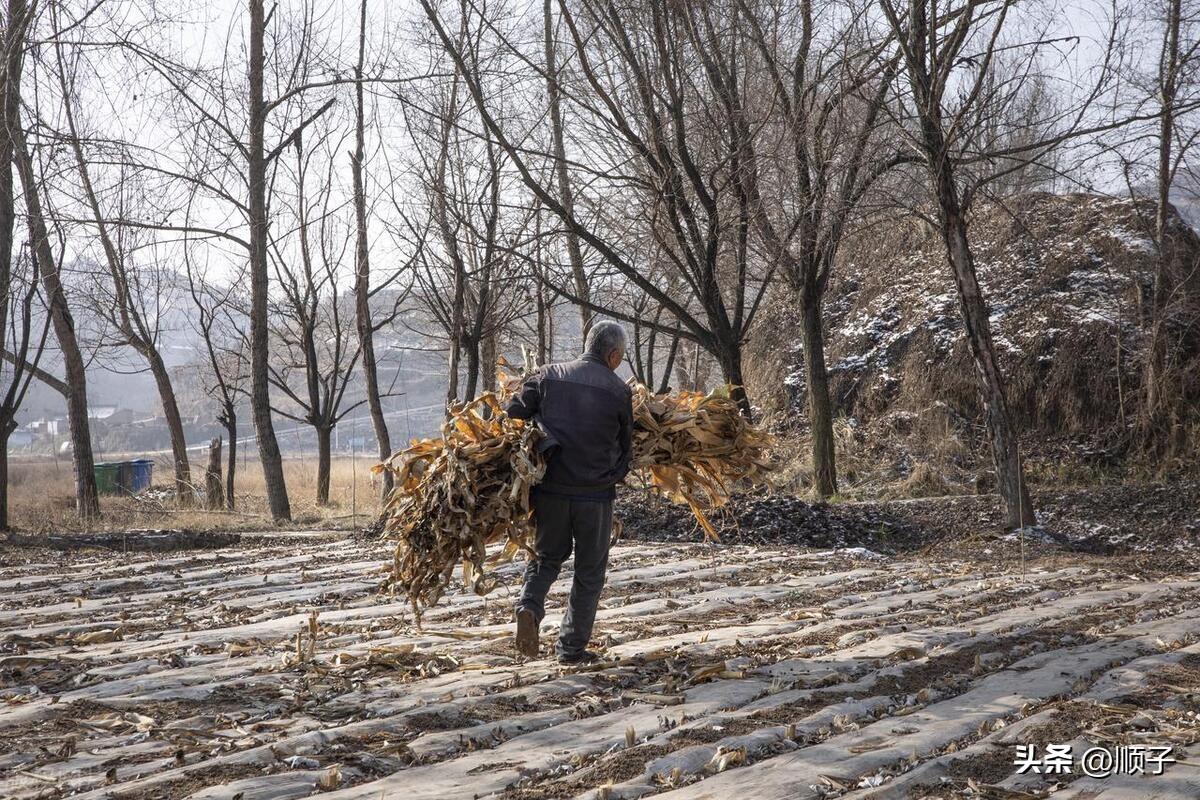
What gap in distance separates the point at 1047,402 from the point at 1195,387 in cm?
198

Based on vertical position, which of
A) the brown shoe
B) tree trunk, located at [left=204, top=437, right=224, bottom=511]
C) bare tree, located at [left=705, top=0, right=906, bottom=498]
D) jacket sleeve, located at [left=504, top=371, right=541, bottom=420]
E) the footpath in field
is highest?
bare tree, located at [left=705, top=0, right=906, bottom=498]

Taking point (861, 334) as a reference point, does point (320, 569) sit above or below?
below

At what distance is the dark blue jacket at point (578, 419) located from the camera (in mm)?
5840

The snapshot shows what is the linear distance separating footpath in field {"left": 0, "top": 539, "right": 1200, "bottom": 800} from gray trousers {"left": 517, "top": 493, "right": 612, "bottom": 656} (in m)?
0.38

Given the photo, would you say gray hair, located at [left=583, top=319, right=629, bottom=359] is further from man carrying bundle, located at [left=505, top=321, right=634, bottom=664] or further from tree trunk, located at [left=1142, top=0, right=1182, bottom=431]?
tree trunk, located at [left=1142, top=0, right=1182, bottom=431]

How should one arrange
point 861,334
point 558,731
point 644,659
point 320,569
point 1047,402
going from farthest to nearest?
point 861,334, point 1047,402, point 320,569, point 644,659, point 558,731

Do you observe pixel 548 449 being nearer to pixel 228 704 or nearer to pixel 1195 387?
pixel 228 704

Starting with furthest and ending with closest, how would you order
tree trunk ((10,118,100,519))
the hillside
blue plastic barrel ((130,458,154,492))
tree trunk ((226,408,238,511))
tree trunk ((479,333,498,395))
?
blue plastic barrel ((130,458,154,492)) < tree trunk ((479,333,498,395)) < tree trunk ((226,408,238,511)) < the hillside < tree trunk ((10,118,100,519))

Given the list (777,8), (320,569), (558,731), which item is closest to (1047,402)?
(777,8)

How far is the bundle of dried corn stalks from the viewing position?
5902mm

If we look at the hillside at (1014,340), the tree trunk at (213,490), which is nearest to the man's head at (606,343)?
the hillside at (1014,340)

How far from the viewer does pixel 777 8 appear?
13266 millimetres

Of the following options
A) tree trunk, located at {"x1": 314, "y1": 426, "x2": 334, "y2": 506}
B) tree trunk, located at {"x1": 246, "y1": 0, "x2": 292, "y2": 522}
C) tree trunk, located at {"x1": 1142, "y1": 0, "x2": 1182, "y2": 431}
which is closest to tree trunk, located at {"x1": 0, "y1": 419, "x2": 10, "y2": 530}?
tree trunk, located at {"x1": 246, "y1": 0, "x2": 292, "y2": 522}

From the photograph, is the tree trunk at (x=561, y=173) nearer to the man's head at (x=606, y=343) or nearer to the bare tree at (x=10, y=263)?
the bare tree at (x=10, y=263)
